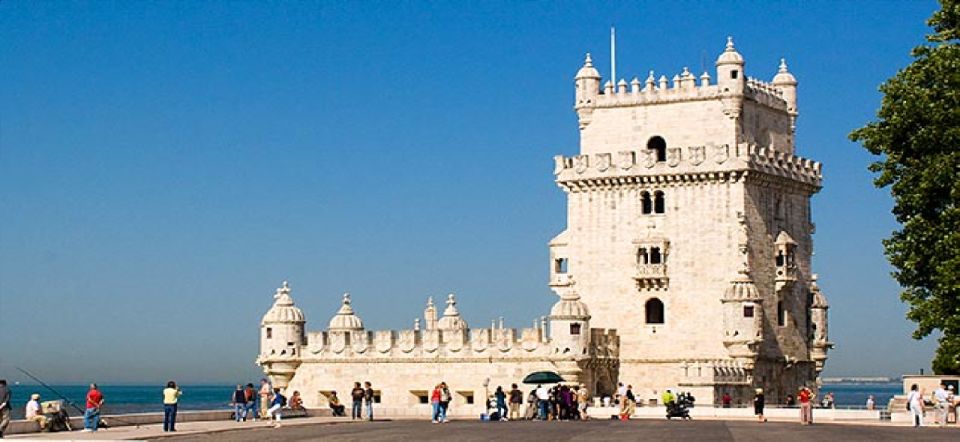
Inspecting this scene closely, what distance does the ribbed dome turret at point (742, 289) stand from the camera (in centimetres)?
8050

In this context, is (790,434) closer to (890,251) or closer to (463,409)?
(890,251)

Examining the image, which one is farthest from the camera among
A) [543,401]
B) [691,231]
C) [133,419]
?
[691,231]

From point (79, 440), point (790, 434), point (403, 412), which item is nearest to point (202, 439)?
point (79, 440)

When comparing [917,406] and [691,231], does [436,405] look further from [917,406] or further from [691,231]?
[691,231]

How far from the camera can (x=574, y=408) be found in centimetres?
6831

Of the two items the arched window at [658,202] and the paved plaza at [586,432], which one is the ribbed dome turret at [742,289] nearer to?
the arched window at [658,202]

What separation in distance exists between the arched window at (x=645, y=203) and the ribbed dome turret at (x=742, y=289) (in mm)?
5887

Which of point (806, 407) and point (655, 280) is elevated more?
point (655, 280)

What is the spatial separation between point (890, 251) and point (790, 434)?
1105 centimetres

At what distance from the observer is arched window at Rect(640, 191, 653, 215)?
8444cm

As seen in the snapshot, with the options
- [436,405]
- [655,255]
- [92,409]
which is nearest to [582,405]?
[436,405]

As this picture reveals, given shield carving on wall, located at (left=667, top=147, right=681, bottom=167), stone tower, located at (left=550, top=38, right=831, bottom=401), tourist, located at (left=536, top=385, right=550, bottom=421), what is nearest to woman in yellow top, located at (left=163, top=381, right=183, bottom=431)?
tourist, located at (left=536, top=385, right=550, bottom=421)

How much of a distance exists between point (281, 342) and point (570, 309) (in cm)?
1657

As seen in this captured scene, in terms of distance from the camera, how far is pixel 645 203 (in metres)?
84.7
